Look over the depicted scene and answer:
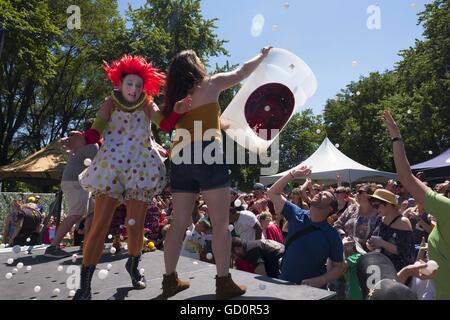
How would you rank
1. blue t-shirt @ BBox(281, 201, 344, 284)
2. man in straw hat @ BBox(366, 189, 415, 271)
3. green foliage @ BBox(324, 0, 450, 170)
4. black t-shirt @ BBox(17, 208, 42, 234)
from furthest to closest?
1. green foliage @ BBox(324, 0, 450, 170)
2. black t-shirt @ BBox(17, 208, 42, 234)
3. man in straw hat @ BBox(366, 189, 415, 271)
4. blue t-shirt @ BBox(281, 201, 344, 284)

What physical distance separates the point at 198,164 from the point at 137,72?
0.89m

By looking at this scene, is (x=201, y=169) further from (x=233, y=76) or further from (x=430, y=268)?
(x=430, y=268)

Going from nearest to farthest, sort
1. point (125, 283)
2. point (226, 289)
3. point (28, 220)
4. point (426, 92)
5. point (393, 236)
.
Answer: point (226, 289) → point (125, 283) → point (393, 236) → point (28, 220) → point (426, 92)

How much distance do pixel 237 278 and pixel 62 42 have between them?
2099cm

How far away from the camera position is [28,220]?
25.5ft

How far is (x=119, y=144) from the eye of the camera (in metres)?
3.00

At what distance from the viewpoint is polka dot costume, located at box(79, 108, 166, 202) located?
289 centimetres

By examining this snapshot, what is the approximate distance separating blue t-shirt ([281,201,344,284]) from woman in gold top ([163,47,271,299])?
0.86 meters

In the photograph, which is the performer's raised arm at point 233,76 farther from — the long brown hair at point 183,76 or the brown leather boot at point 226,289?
the brown leather boot at point 226,289

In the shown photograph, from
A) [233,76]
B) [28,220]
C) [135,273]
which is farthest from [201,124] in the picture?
[28,220]

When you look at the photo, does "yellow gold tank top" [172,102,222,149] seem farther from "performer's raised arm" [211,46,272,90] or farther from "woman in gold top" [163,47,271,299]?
"performer's raised arm" [211,46,272,90]

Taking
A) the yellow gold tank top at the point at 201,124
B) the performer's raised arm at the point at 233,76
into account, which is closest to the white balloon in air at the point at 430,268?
the yellow gold tank top at the point at 201,124

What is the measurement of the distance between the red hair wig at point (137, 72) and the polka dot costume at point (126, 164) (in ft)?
0.67

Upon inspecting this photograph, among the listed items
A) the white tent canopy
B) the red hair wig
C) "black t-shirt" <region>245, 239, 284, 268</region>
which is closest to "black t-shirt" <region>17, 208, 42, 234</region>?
"black t-shirt" <region>245, 239, 284, 268</region>
